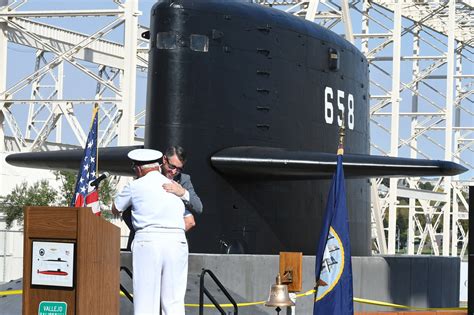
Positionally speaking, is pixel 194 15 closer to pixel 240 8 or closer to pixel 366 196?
pixel 240 8

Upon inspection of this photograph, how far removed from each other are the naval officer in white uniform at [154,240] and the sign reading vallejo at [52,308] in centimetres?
69

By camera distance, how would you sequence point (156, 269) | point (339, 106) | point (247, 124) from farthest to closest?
point (339, 106)
point (247, 124)
point (156, 269)

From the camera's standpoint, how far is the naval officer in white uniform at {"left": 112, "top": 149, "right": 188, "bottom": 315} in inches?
291

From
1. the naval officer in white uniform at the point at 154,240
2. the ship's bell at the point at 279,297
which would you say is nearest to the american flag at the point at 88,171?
the ship's bell at the point at 279,297

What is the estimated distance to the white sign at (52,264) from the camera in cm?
682

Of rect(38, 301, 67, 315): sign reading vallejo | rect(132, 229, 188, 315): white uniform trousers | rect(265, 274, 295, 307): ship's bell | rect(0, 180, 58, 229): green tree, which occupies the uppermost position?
rect(0, 180, 58, 229): green tree

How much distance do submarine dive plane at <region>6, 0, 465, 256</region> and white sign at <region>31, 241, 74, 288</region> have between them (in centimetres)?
514

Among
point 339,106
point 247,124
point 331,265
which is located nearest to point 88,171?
point 247,124

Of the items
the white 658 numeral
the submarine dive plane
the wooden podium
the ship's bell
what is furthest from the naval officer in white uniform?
the white 658 numeral

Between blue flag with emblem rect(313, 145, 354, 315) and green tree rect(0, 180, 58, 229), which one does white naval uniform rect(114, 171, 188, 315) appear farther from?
green tree rect(0, 180, 58, 229)

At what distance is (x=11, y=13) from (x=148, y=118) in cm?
2283

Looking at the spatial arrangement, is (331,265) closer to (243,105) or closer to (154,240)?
(154,240)

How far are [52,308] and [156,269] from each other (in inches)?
31.8

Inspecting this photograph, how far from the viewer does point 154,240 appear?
292 inches
